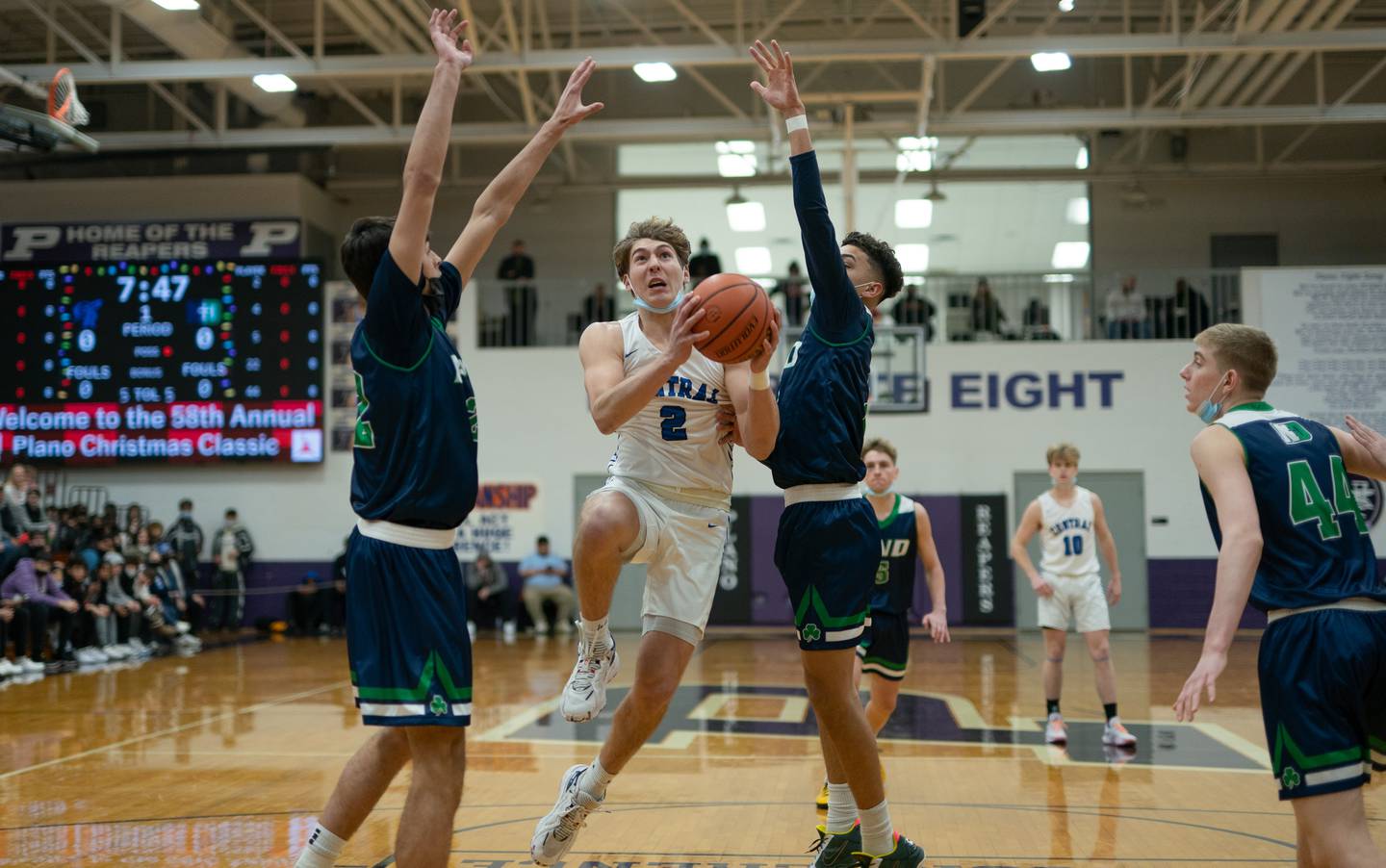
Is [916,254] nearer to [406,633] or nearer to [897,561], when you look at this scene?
[897,561]

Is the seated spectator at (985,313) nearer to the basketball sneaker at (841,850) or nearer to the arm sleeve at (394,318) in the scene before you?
the basketball sneaker at (841,850)

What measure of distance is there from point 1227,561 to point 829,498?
1400 mm

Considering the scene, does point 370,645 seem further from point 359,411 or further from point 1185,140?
point 1185,140

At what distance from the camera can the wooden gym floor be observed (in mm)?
4879

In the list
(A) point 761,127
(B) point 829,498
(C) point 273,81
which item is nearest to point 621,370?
(B) point 829,498

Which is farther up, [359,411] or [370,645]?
[359,411]

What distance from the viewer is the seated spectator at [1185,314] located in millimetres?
17781

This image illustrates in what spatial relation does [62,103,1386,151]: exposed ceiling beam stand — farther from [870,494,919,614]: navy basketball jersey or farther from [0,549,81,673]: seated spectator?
[870,494,919,614]: navy basketball jersey

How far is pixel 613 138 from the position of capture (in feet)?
58.4

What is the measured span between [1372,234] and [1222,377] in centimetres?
1956

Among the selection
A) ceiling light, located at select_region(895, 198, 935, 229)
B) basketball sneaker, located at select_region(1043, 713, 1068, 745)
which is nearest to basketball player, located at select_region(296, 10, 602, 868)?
basketball sneaker, located at select_region(1043, 713, 1068, 745)

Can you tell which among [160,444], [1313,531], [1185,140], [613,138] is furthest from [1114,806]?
[1185,140]

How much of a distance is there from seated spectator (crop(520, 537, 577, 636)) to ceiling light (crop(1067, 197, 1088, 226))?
10.3 metres

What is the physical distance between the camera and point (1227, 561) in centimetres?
309
